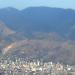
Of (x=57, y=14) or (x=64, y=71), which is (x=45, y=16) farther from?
(x=64, y=71)

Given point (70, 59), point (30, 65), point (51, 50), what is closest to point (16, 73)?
point (30, 65)

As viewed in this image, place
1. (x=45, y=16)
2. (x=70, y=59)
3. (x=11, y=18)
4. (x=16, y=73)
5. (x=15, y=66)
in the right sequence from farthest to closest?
(x=45, y=16)
(x=11, y=18)
(x=70, y=59)
(x=15, y=66)
(x=16, y=73)

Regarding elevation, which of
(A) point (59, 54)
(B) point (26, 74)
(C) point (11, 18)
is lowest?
(B) point (26, 74)

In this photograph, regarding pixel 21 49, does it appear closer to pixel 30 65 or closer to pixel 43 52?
pixel 43 52

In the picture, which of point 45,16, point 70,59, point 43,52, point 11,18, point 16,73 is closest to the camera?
point 16,73

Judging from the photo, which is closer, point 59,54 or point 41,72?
point 41,72

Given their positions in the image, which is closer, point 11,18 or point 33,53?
point 33,53

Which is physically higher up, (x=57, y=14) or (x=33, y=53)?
(x=57, y=14)

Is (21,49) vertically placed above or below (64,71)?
above

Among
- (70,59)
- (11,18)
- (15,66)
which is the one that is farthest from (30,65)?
(11,18)
